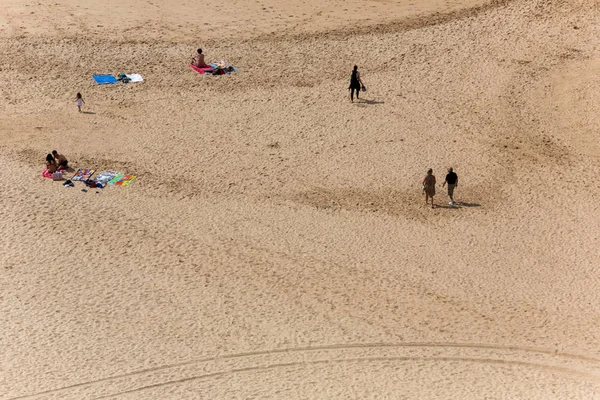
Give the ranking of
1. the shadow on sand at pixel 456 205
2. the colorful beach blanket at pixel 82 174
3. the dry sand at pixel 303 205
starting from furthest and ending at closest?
1. the colorful beach blanket at pixel 82 174
2. the shadow on sand at pixel 456 205
3. the dry sand at pixel 303 205

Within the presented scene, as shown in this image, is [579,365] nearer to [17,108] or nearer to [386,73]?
[386,73]

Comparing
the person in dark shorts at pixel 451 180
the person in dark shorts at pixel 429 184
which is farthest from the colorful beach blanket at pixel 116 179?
the person in dark shorts at pixel 451 180

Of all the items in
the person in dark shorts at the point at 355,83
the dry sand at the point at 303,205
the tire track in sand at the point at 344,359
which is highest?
the person in dark shorts at the point at 355,83

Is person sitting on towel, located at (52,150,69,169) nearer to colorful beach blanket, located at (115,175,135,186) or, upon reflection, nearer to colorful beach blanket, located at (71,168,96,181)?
colorful beach blanket, located at (71,168,96,181)

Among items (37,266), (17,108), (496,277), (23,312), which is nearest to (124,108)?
(17,108)

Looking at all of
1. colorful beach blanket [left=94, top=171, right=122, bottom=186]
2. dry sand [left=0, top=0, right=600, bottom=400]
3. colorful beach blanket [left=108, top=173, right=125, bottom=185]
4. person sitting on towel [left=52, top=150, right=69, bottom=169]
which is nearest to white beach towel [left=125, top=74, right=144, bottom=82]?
dry sand [left=0, top=0, right=600, bottom=400]

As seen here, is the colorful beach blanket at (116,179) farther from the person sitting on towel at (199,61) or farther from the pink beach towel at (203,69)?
the person sitting on towel at (199,61)
